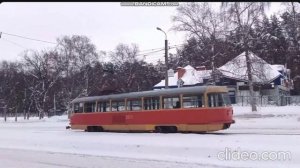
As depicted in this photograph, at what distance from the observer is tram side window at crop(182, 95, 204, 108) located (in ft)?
82.1

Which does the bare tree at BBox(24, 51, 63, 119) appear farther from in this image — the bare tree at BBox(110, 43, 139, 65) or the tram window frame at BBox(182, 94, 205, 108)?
the tram window frame at BBox(182, 94, 205, 108)

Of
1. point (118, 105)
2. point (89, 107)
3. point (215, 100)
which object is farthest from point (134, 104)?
point (215, 100)

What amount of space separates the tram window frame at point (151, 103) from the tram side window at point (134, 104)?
Answer: 1.49 feet

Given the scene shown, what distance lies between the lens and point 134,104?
1117 inches

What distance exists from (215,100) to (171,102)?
2619mm

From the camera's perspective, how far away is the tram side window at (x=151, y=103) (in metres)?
27.0

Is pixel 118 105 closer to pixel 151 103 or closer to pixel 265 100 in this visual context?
pixel 151 103

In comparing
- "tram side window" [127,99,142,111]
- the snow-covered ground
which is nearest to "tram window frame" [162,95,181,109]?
"tram side window" [127,99,142,111]

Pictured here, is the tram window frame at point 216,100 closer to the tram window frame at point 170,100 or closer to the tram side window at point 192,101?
the tram side window at point 192,101

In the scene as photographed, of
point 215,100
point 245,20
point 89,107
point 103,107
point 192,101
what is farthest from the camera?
point 245,20

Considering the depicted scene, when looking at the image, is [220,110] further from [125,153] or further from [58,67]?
[58,67]

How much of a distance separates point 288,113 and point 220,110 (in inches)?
674

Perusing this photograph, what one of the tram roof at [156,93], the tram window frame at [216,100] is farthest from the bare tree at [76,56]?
the tram window frame at [216,100]

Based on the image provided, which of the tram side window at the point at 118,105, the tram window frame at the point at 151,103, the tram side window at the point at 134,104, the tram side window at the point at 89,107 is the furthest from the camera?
the tram side window at the point at 89,107
